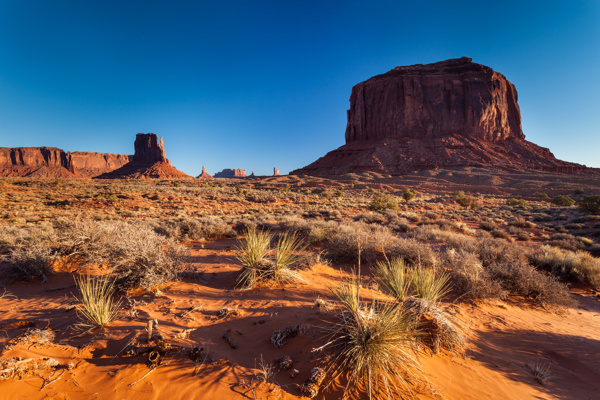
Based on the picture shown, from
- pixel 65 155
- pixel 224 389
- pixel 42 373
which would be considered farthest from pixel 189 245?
pixel 65 155

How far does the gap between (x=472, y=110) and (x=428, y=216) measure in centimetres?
7853

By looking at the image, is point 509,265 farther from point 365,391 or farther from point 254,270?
point 254,270

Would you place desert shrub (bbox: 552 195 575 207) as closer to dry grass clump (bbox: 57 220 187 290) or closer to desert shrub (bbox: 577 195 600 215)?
desert shrub (bbox: 577 195 600 215)

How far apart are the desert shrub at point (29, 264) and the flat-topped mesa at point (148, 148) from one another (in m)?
120

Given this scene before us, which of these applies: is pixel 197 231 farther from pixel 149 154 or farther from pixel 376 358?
pixel 149 154

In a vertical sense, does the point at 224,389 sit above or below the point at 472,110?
below

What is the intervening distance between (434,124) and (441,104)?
7075 mm

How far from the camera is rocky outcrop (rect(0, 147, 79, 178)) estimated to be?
10971 centimetres

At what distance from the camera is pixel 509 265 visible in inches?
235

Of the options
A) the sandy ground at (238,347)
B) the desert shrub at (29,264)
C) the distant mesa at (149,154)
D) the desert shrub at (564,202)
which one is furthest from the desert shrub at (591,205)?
the distant mesa at (149,154)

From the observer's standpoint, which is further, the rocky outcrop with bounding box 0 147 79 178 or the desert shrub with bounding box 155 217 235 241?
the rocky outcrop with bounding box 0 147 79 178

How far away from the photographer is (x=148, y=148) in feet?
365

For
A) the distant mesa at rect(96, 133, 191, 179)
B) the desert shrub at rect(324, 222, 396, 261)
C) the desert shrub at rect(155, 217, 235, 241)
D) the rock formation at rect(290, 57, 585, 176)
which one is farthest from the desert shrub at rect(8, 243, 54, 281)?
the distant mesa at rect(96, 133, 191, 179)

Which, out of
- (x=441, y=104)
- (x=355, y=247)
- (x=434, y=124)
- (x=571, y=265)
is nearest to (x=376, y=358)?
(x=355, y=247)
